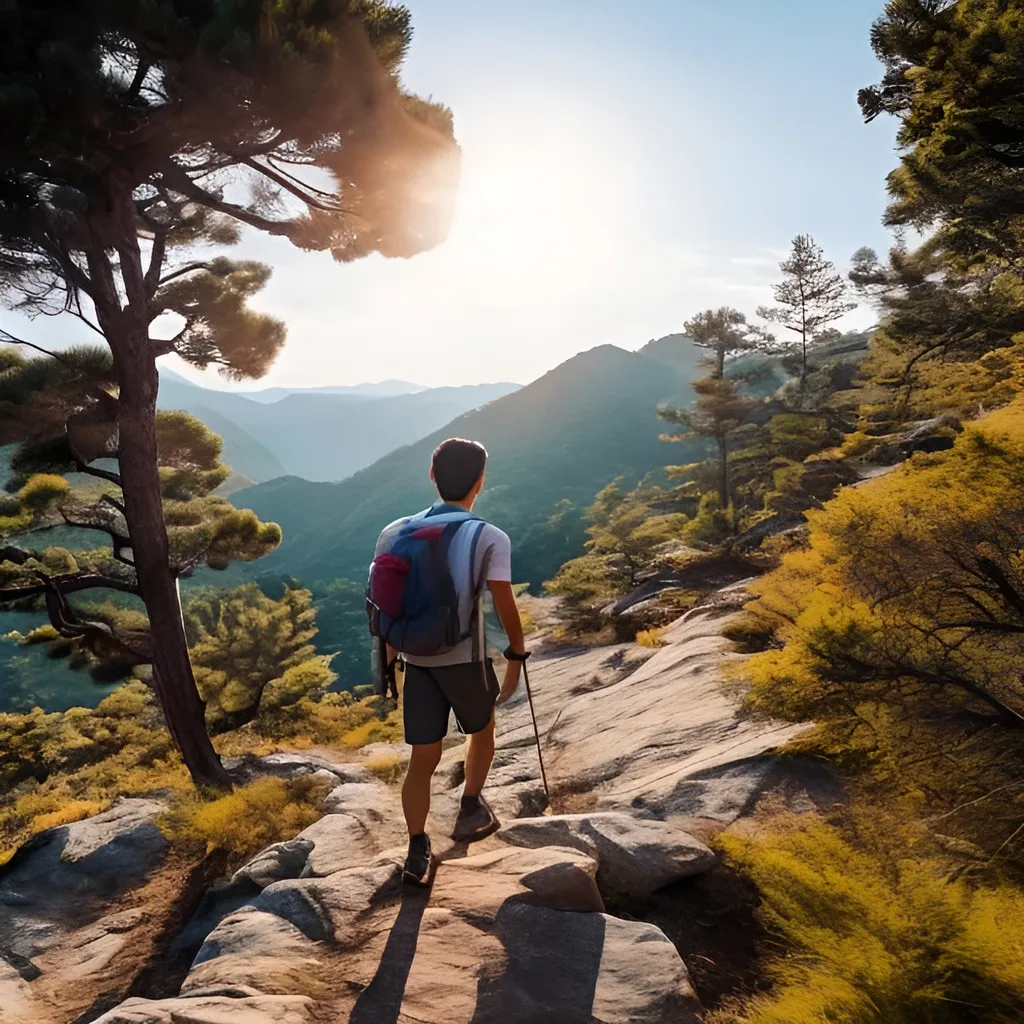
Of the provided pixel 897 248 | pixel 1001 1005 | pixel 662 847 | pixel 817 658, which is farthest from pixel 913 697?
pixel 897 248

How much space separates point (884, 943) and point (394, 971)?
1.83 metres

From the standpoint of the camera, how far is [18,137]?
5199 mm

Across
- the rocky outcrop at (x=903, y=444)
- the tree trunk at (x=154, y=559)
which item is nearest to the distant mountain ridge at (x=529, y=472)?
the rocky outcrop at (x=903, y=444)

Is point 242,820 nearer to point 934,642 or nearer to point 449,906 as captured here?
point 449,906

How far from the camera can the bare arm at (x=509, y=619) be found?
297 centimetres

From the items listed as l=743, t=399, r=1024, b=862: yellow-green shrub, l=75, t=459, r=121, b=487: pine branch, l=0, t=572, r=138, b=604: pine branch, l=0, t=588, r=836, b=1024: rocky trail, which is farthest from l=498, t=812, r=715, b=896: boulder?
l=75, t=459, r=121, b=487: pine branch

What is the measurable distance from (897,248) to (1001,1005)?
2811 cm

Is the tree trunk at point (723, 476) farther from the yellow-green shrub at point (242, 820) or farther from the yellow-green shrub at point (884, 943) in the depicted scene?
the yellow-green shrub at point (884, 943)

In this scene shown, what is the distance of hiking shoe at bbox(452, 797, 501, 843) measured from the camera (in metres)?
3.69

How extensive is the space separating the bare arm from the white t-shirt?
0.05m

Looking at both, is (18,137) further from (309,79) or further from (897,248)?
(897,248)

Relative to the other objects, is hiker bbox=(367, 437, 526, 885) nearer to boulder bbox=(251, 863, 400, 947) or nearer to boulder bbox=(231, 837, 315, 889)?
boulder bbox=(251, 863, 400, 947)

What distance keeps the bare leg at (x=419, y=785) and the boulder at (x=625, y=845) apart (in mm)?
833

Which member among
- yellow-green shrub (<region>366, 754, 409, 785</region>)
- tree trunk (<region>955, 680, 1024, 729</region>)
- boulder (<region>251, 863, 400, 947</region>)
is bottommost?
yellow-green shrub (<region>366, 754, 409, 785</region>)
